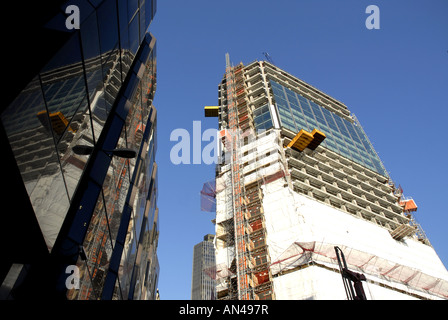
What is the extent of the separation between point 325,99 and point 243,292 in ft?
191

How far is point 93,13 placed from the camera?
786cm

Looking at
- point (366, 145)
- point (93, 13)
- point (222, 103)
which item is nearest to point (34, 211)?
point (93, 13)

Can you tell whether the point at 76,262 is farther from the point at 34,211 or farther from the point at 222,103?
the point at 222,103

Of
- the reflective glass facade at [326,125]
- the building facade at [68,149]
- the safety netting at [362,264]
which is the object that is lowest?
the building facade at [68,149]

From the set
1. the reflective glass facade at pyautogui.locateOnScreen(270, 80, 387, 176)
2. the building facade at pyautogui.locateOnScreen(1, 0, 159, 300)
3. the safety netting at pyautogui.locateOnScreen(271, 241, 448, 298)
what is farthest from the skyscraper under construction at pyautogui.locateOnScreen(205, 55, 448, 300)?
the building facade at pyautogui.locateOnScreen(1, 0, 159, 300)

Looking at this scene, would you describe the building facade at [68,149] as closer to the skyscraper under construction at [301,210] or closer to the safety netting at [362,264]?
the skyscraper under construction at [301,210]

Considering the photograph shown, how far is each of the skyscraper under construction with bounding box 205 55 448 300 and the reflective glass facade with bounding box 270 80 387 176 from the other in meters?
0.29

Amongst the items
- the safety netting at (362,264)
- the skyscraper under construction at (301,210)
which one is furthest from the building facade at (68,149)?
the safety netting at (362,264)

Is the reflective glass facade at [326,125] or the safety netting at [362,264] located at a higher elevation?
the reflective glass facade at [326,125]

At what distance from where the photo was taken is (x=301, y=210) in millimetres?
39031

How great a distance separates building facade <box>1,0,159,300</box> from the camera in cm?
575

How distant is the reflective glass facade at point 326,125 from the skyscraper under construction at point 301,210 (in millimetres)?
292

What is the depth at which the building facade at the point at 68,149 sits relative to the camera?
575 centimetres

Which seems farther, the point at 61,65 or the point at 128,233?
the point at 128,233
